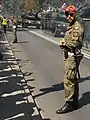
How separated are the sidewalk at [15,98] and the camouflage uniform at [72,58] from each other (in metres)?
0.81

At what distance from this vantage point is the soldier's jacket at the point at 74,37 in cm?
862

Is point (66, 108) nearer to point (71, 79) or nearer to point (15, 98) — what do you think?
point (71, 79)

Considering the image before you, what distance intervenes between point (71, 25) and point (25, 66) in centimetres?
817

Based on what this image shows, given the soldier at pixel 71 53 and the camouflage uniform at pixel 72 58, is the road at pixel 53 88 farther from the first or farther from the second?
the camouflage uniform at pixel 72 58

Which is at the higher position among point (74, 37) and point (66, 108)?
point (74, 37)

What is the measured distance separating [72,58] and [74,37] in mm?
446

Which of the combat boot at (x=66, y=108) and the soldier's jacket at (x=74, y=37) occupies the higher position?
the soldier's jacket at (x=74, y=37)

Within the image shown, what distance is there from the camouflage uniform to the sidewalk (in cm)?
81

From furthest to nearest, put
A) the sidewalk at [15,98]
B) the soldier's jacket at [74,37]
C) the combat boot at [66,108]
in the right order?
the combat boot at [66,108] → the sidewalk at [15,98] → the soldier's jacket at [74,37]

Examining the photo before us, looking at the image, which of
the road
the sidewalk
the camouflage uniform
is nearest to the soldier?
the camouflage uniform

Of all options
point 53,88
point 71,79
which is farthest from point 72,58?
point 53,88

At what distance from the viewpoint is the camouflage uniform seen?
28.3 feet

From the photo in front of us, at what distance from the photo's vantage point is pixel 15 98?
1030 centimetres

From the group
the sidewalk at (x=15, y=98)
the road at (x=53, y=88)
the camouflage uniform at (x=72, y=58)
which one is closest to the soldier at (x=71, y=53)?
the camouflage uniform at (x=72, y=58)
